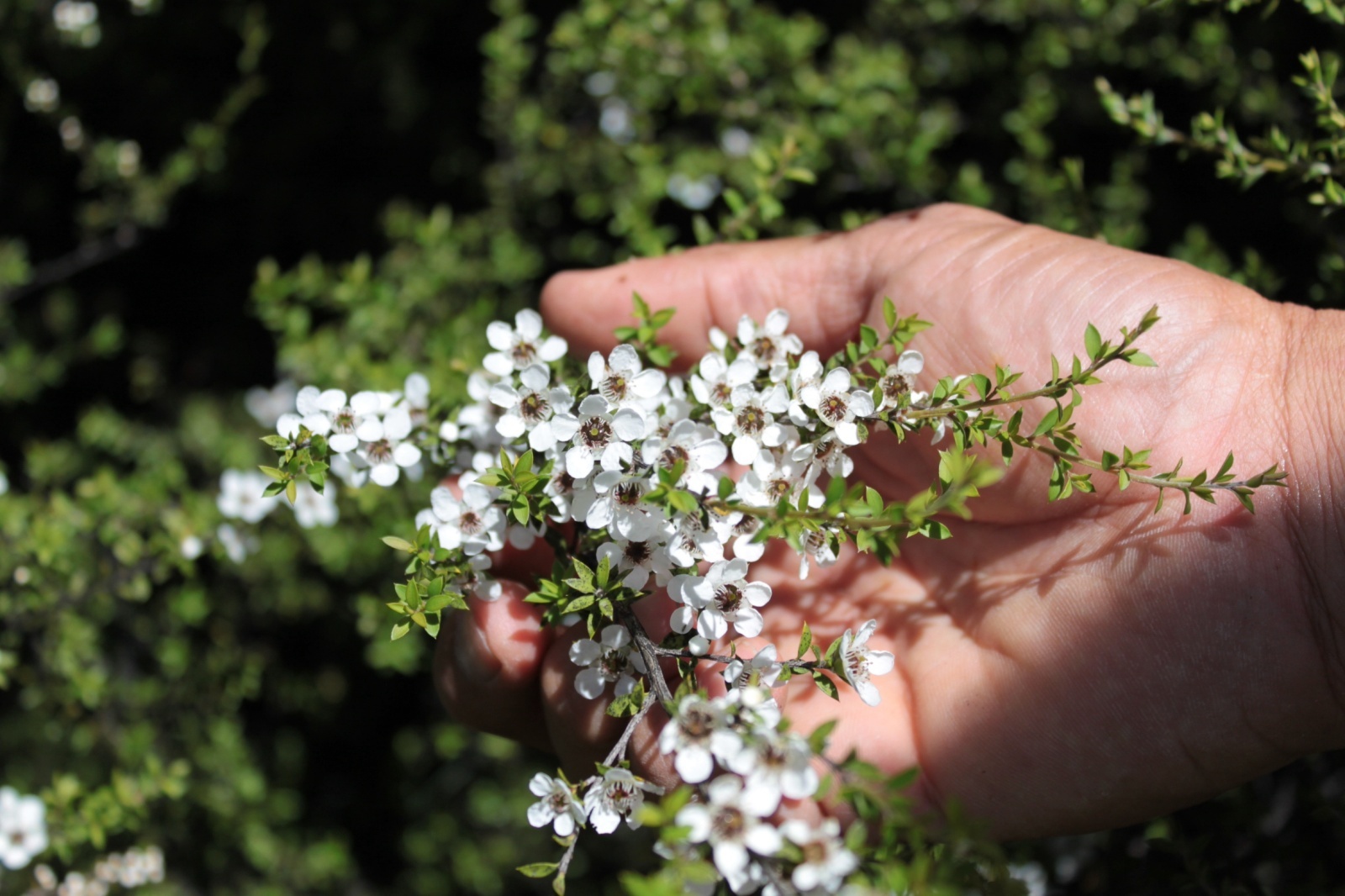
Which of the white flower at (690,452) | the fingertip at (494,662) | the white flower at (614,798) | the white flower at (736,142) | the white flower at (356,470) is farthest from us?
the white flower at (736,142)

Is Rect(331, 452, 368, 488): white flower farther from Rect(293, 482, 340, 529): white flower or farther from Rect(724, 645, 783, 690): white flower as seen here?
Rect(724, 645, 783, 690): white flower

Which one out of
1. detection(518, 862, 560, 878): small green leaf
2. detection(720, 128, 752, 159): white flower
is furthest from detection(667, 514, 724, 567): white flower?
detection(720, 128, 752, 159): white flower

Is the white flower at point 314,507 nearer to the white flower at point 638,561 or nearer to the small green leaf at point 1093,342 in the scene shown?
the white flower at point 638,561

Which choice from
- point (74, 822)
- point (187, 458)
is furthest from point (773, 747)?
point (187, 458)

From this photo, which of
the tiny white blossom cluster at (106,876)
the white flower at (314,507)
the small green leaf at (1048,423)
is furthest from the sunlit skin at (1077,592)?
the tiny white blossom cluster at (106,876)

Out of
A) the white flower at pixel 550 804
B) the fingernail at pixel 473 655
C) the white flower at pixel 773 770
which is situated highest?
the white flower at pixel 773 770

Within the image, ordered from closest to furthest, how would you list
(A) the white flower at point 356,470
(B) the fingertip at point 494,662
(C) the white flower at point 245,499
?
(A) the white flower at point 356,470, (B) the fingertip at point 494,662, (C) the white flower at point 245,499
